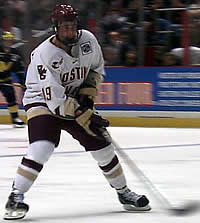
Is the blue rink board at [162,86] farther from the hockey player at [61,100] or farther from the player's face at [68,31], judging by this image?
the player's face at [68,31]

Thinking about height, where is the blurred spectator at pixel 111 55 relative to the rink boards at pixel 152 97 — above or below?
above

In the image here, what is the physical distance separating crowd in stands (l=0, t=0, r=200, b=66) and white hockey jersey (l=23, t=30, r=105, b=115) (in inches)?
216

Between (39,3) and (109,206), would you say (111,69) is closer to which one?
(39,3)

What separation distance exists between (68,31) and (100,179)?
1820 millimetres

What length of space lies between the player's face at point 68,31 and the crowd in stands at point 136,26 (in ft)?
18.8

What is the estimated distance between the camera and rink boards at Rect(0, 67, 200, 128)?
9.39m

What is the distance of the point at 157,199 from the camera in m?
4.51

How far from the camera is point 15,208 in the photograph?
3.86m

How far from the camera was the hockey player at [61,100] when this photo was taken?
3.79 m

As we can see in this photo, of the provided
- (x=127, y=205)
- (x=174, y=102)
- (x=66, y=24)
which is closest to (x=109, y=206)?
(x=127, y=205)

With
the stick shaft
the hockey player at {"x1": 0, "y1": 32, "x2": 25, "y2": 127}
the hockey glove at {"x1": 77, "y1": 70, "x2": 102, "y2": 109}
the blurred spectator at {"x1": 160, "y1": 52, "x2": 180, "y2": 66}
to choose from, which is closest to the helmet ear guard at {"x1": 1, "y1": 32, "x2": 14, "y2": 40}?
the hockey player at {"x1": 0, "y1": 32, "x2": 25, "y2": 127}

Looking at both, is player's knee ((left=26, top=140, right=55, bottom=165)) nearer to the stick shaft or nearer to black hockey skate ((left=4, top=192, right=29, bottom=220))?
black hockey skate ((left=4, top=192, right=29, bottom=220))

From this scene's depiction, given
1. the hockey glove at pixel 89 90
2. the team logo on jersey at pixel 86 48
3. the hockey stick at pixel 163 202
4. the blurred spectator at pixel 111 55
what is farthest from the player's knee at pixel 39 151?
the blurred spectator at pixel 111 55

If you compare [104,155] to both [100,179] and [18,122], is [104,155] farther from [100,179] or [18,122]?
[18,122]
